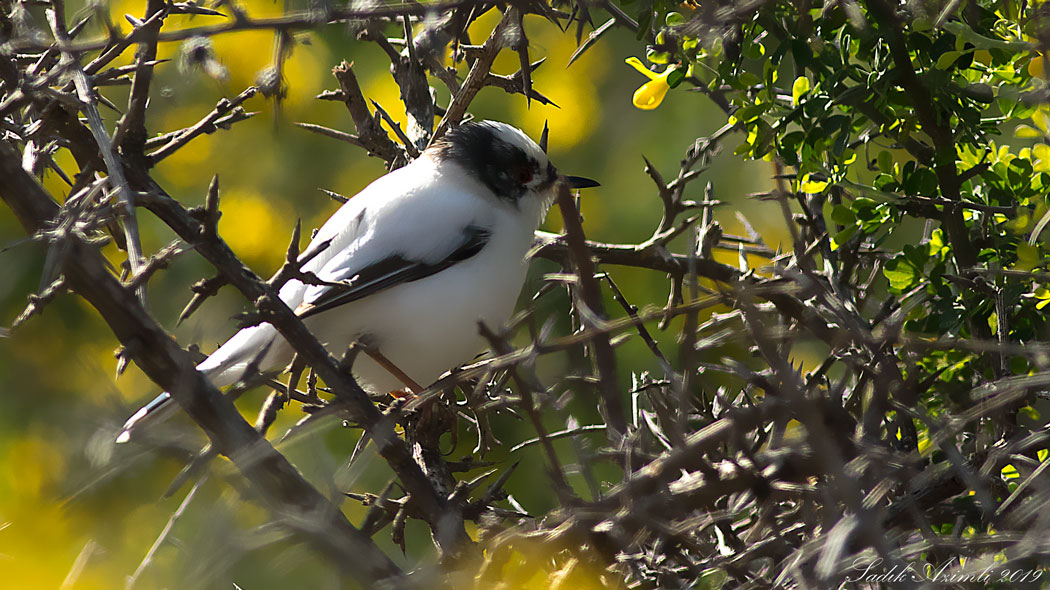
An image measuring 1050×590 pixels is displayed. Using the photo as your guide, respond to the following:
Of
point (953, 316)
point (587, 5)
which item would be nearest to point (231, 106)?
point (587, 5)

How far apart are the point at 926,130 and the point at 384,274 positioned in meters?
1.64

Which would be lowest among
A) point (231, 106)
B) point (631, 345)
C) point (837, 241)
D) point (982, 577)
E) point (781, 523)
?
point (631, 345)

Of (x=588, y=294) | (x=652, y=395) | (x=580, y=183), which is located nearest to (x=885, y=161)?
(x=652, y=395)

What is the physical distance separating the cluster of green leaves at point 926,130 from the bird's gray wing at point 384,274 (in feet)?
4.07

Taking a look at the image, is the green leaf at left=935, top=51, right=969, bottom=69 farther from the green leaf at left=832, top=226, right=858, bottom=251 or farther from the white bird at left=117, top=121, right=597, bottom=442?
the white bird at left=117, top=121, right=597, bottom=442

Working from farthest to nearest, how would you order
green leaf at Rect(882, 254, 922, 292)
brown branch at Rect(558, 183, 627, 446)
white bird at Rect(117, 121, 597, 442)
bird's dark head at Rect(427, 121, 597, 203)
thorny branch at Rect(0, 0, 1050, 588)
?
bird's dark head at Rect(427, 121, 597, 203), white bird at Rect(117, 121, 597, 442), green leaf at Rect(882, 254, 922, 292), thorny branch at Rect(0, 0, 1050, 588), brown branch at Rect(558, 183, 627, 446)

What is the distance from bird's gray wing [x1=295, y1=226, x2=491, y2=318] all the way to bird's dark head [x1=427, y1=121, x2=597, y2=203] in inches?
14.3

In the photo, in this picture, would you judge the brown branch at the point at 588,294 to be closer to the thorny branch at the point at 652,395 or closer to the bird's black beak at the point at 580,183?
the thorny branch at the point at 652,395

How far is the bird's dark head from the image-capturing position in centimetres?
358

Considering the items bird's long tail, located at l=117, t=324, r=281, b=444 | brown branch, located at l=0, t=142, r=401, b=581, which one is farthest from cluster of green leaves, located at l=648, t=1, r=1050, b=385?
bird's long tail, located at l=117, t=324, r=281, b=444

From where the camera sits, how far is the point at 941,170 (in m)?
1.96

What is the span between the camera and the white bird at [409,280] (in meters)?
3.00

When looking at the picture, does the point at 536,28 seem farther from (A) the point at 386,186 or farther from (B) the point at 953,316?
(B) the point at 953,316

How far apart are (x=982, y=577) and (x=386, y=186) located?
2.26m
